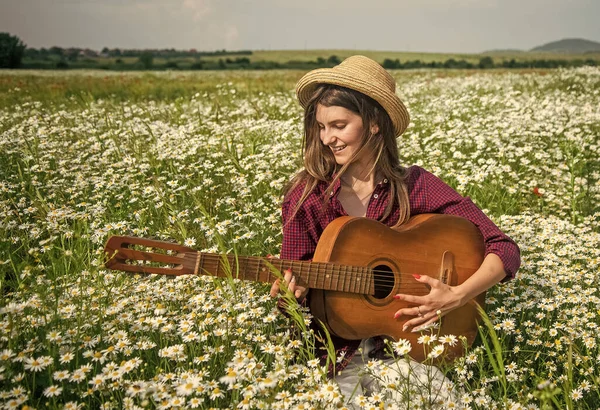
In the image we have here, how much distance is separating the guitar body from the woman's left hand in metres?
0.05

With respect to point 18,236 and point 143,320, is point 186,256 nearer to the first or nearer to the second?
point 143,320

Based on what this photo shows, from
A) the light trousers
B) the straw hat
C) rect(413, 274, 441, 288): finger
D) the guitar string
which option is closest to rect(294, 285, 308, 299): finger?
the guitar string

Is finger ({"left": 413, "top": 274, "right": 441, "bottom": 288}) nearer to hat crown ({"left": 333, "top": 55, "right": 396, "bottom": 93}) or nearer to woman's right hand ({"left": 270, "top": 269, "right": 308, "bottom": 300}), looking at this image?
woman's right hand ({"left": 270, "top": 269, "right": 308, "bottom": 300})

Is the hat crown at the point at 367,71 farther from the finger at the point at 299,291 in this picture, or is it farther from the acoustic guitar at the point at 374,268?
the finger at the point at 299,291

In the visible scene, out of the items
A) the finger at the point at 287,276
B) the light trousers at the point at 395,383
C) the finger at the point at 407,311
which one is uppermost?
the finger at the point at 287,276

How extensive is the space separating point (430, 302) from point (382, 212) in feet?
2.02

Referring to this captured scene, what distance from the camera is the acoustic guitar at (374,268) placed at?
8.16ft

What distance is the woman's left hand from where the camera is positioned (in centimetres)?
265

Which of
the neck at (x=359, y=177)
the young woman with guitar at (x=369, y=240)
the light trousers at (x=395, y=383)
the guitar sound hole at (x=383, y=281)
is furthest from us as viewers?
the neck at (x=359, y=177)

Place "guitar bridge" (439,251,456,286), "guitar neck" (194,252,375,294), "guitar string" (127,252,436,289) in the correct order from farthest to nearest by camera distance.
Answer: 1. "guitar bridge" (439,251,456,286)
2. "guitar neck" (194,252,375,294)
3. "guitar string" (127,252,436,289)

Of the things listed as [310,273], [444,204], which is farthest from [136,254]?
[444,204]

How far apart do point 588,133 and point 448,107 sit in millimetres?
2161

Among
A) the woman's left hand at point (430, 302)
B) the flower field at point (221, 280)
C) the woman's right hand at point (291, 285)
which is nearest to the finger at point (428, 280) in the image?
the woman's left hand at point (430, 302)

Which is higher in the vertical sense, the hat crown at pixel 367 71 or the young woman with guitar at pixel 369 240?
the hat crown at pixel 367 71
